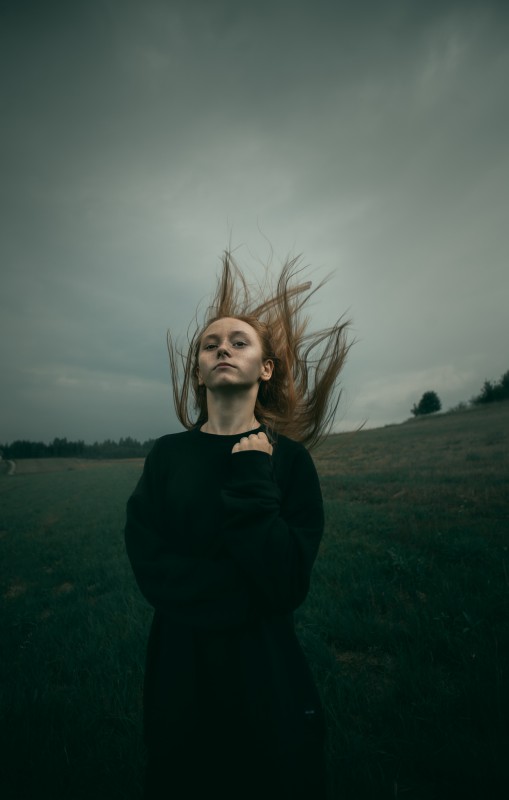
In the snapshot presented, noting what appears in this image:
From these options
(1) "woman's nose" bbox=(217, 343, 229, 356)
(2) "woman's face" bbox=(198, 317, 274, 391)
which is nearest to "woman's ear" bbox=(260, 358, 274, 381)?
(2) "woman's face" bbox=(198, 317, 274, 391)

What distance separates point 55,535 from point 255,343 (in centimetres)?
1156

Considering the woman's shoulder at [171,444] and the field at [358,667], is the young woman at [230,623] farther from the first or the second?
the field at [358,667]

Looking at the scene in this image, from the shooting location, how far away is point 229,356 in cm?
210

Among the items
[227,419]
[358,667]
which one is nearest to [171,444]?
[227,419]

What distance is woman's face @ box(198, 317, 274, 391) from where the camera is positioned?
2.07 m

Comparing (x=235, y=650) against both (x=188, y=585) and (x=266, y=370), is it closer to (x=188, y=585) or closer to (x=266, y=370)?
(x=188, y=585)

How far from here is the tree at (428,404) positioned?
89062 millimetres

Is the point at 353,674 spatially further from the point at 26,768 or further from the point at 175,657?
the point at 26,768

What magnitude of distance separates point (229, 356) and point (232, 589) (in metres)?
1.26

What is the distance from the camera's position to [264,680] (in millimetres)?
1596

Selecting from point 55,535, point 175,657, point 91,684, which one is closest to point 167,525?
point 175,657

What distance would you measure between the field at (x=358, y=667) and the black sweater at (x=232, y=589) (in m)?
1.14

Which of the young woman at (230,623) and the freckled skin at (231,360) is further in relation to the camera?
the freckled skin at (231,360)

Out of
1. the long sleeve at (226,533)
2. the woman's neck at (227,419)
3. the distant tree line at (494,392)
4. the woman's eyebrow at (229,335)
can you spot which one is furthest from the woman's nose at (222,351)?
the distant tree line at (494,392)
